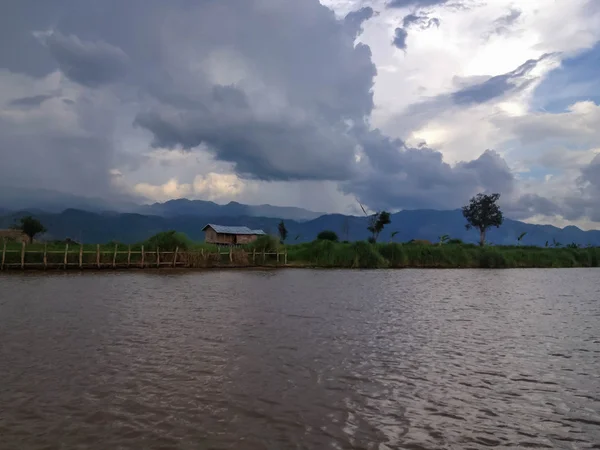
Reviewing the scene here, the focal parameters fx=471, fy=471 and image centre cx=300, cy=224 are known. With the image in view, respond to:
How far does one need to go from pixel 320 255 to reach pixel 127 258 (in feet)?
65.5

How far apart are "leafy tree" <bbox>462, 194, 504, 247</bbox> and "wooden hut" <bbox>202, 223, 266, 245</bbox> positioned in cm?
4505

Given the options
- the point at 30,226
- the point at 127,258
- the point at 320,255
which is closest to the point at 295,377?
the point at 127,258

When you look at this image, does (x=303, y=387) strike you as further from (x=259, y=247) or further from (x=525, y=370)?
(x=259, y=247)

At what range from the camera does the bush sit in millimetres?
44753

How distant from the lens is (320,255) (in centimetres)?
5156

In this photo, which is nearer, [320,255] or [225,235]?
[320,255]

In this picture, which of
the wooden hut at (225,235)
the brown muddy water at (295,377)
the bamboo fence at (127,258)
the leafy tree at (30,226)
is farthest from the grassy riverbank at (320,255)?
the brown muddy water at (295,377)

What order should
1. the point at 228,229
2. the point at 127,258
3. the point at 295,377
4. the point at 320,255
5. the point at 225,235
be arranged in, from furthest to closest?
the point at 228,229
the point at 225,235
the point at 320,255
the point at 127,258
the point at 295,377

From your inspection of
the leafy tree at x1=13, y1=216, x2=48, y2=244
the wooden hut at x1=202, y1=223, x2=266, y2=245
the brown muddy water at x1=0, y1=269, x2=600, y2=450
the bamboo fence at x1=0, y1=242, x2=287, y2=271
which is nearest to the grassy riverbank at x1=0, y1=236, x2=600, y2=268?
the bamboo fence at x1=0, y1=242, x2=287, y2=271

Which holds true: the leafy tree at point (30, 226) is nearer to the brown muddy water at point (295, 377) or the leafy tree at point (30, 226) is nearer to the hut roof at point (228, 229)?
the hut roof at point (228, 229)

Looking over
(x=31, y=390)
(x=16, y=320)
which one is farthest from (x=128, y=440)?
(x=16, y=320)

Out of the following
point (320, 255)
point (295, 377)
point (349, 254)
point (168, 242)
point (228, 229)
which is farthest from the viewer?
point (228, 229)

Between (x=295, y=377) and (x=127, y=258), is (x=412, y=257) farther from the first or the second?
(x=295, y=377)

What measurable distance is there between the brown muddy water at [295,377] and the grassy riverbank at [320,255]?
22.1 meters
